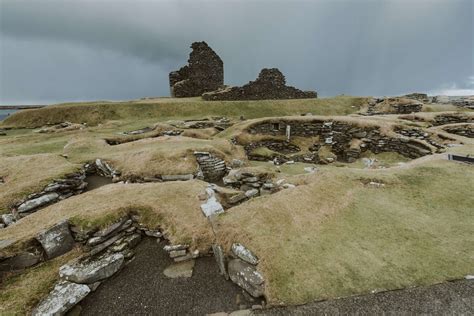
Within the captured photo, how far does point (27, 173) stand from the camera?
1389 cm

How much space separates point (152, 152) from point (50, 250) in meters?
9.07

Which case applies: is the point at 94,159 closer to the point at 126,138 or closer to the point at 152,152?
the point at 152,152

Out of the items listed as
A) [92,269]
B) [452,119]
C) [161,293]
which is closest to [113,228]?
[92,269]

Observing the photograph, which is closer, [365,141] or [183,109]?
[365,141]

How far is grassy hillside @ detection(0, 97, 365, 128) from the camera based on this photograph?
37.9 metres

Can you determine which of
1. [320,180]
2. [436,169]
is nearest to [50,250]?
[320,180]

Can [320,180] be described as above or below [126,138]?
below

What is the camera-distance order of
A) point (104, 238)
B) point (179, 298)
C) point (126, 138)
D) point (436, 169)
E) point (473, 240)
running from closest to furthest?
point (179, 298) < point (473, 240) < point (104, 238) < point (436, 169) < point (126, 138)

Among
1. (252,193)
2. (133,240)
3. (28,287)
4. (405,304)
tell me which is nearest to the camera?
(405,304)

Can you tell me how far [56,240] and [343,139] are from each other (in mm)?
25385

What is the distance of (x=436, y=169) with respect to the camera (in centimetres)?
1275

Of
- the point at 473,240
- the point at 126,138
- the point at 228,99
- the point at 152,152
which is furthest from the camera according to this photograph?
the point at 228,99

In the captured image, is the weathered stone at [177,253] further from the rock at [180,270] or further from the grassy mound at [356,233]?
the grassy mound at [356,233]

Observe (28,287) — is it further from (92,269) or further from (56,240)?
(92,269)
